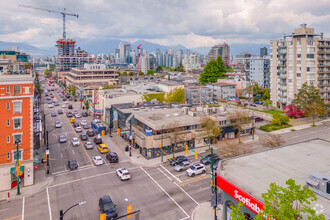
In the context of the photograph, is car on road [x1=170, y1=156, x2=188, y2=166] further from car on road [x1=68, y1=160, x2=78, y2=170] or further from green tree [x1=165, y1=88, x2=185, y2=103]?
green tree [x1=165, y1=88, x2=185, y2=103]

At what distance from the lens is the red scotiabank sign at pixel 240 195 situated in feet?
62.9

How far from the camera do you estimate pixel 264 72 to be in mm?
133125

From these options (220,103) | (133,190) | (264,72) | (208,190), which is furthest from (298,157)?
(264,72)

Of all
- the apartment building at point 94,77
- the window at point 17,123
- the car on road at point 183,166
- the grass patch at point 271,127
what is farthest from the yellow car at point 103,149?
the apartment building at point 94,77

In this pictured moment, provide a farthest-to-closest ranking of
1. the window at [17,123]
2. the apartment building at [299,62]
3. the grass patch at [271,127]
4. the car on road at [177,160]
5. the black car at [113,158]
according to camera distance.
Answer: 1. the apartment building at [299,62]
2. the grass patch at [271,127]
3. the black car at [113,158]
4. the car on road at [177,160]
5. the window at [17,123]

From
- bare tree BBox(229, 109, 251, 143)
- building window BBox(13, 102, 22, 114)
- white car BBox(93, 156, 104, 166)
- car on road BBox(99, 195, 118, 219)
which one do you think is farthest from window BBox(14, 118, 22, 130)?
bare tree BBox(229, 109, 251, 143)

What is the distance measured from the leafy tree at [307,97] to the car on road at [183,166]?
48299 millimetres

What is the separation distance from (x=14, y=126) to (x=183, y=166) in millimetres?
27049

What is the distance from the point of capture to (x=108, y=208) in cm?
2833

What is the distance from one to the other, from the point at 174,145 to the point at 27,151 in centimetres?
2484

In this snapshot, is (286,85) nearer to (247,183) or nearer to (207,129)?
(207,129)

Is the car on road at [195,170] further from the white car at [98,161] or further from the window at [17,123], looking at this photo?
the window at [17,123]

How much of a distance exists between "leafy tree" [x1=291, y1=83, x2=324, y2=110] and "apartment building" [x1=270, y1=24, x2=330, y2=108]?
8.36m

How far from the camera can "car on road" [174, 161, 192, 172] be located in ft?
132
